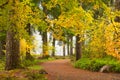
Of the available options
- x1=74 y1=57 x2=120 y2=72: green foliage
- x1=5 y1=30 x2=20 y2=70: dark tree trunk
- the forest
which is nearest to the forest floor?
the forest

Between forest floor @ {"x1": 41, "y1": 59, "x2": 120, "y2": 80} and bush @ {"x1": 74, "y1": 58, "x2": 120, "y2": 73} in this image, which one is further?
bush @ {"x1": 74, "y1": 58, "x2": 120, "y2": 73}

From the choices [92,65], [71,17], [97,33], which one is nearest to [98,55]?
A: [97,33]

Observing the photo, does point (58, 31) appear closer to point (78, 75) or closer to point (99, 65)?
point (78, 75)

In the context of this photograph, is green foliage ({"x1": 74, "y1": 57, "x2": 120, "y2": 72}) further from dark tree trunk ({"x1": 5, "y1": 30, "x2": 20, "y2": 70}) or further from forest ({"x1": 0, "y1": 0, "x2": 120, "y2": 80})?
dark tree trunk ({"x1": 5, "y1": 30, "x2": 20, "y2": 70})

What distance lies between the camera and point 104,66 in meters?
18.6

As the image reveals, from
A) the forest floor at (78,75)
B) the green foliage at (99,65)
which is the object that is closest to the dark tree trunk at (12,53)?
the forest floor at (78,75)

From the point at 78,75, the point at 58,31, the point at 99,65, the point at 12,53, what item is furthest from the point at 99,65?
the point at 12,53

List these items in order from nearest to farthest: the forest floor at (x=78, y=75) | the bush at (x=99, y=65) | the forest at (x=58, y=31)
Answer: the forest at (x=58, y=31)
the forest floor at (x=78, y=75)
the bush at (x=99, y=65)

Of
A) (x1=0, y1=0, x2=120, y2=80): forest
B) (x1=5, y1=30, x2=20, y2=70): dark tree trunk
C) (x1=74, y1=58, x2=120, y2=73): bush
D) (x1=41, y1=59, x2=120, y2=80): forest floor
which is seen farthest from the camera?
(x1=74, y1=58, x2=120, y2=73): bush

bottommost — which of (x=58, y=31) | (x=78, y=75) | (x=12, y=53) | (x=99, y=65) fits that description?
(x=78, y=75)

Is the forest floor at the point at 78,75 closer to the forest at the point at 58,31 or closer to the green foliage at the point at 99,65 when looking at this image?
the forest at the point at 58,31

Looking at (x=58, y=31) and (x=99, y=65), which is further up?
(x=58, y=31)

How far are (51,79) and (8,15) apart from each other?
3995mm

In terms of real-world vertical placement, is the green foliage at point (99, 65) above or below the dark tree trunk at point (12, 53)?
below
